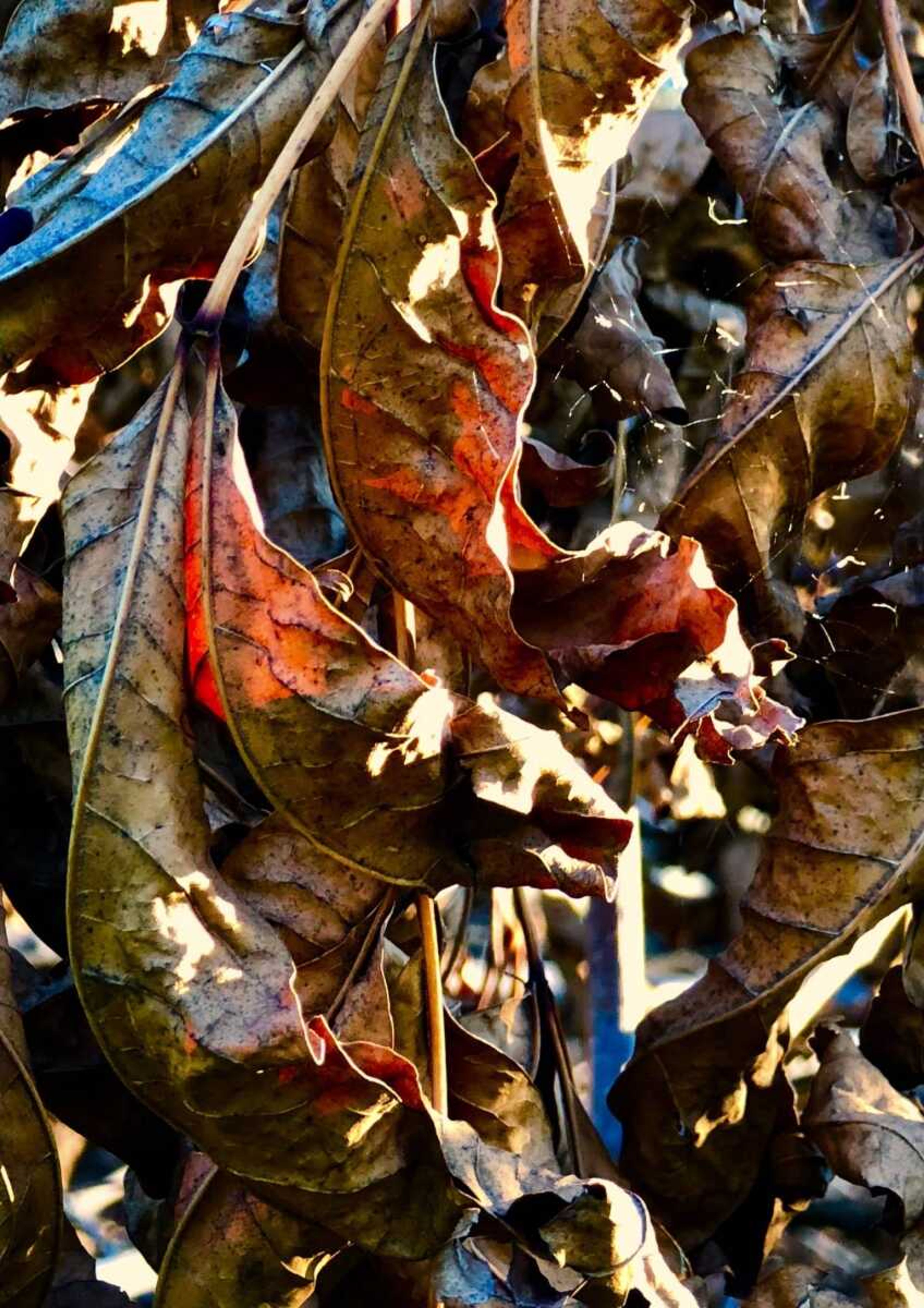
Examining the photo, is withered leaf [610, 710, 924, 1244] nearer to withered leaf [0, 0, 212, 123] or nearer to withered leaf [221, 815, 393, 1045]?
withered leaf [221, 815, 393, 1045]

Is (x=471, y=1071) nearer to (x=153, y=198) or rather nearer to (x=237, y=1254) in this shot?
(x=237, y=1254)

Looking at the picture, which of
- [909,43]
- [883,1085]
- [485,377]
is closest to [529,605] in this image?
[485,377]

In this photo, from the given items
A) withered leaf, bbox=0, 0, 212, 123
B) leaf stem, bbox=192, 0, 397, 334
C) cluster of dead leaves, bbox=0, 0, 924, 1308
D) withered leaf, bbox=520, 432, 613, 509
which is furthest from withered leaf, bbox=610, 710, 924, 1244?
withered leaf, bbox=0, 0, 212, 123

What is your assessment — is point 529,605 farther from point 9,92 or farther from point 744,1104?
point 9,92

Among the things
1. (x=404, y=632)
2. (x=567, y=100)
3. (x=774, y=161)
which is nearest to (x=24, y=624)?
(x=404, y=632)

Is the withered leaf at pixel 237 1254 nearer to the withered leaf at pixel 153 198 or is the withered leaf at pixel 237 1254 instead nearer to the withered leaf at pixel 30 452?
the withered leaf at pixel 30 452

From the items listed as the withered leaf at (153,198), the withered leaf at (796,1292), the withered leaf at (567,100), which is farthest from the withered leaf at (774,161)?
the withered leaf at (796,1292)
